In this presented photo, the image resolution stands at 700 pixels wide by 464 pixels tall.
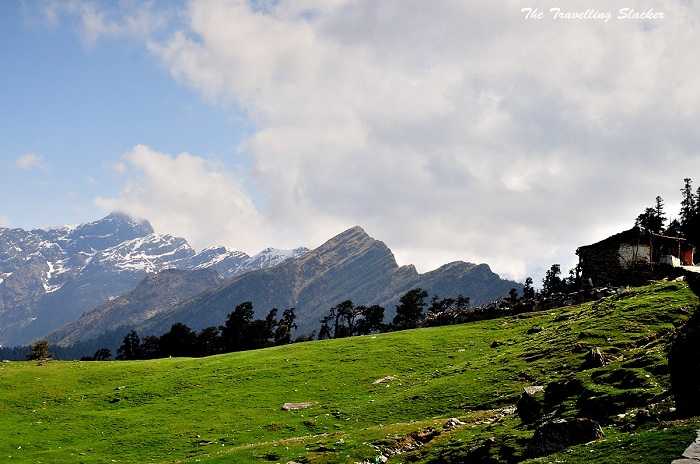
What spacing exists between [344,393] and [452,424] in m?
23.2

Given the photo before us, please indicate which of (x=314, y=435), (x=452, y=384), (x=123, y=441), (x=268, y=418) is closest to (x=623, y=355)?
(x=452, y=384)

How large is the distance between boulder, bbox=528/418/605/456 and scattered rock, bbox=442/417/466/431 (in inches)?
533

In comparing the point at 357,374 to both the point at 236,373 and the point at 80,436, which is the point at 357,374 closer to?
the point at 236,373

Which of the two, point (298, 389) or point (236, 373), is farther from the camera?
point (236, 373)

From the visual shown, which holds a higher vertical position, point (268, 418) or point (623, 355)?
point (623, 355)

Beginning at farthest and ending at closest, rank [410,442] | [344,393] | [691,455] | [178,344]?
[178,344] < [344,393] < [410,442] < [691,455]

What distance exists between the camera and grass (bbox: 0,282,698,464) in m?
42.4

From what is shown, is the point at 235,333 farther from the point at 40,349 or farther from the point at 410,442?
the point at 410,442

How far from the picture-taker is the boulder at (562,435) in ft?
96.1

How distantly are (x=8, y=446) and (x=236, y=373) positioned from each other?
29593 millimetres

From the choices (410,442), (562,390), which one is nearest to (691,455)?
(562,390)

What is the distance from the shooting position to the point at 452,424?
45.7 meters

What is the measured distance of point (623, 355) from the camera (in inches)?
1919

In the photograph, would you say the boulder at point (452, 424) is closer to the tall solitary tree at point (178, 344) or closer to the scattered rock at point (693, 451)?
the scattered rock at point (693, 451)
